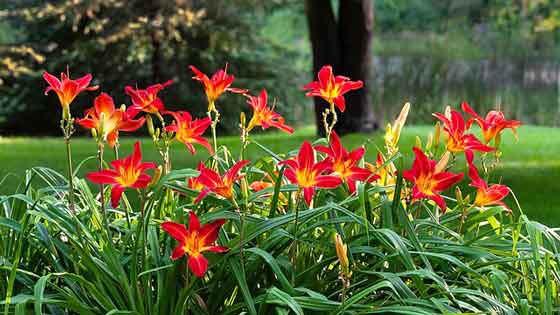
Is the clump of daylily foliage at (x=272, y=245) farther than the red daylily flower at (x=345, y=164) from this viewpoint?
No

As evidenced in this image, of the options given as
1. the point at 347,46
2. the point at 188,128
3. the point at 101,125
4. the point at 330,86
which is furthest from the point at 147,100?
the point at 347,46

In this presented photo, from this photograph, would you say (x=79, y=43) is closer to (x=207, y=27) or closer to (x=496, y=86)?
(x=207, y=27)

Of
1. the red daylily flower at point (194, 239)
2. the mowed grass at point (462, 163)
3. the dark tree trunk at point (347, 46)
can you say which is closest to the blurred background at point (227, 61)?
the dark tree trunk at point (347, 46)

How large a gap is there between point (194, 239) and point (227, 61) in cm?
980

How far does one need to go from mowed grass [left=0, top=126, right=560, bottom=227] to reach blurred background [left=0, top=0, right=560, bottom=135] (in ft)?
5.02

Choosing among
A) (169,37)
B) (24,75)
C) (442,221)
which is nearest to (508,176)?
(442,221)

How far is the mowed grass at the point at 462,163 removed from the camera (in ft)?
18.3

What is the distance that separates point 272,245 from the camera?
2131 mm

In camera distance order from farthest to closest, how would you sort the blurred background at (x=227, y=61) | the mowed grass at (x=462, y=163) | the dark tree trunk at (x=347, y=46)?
the blurred background at (x=227, y=61) < the dark tree trunk at (x=347, y=46) < the mowed grass at (x=462, y=163)

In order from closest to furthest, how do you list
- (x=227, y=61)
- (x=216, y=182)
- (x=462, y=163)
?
(x=216, y=182) → (x=462, y=163) → (x=227, y=61)

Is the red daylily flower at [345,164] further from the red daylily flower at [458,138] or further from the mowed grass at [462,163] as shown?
the mowed grass at [462,163]

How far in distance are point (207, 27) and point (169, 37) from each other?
2.43 ft

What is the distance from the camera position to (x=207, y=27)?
14.6 metres

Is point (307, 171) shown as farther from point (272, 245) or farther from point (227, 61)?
point (227, 61)
